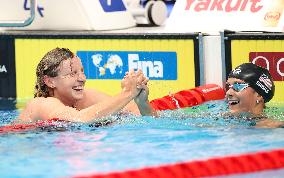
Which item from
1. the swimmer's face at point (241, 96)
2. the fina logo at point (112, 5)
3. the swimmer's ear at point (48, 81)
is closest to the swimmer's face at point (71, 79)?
the swimmer's ear at point (48, 81)

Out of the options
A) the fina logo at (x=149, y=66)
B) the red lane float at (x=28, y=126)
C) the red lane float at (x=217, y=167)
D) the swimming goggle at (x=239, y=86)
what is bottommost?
the red lane float at (x=217, y=167)

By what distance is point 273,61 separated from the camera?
672cm

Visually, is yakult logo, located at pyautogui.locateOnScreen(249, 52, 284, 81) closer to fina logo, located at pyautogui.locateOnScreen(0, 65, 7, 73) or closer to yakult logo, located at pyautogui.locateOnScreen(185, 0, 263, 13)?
yakult logo, located at pyautogui.locateOnScreen(185, 0, 263, 13)

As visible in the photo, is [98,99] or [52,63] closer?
[52,63]

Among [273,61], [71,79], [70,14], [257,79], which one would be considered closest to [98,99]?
[71,79]

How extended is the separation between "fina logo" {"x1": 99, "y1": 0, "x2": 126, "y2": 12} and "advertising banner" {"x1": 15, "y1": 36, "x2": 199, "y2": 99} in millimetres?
615

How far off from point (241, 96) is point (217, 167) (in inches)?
52.7

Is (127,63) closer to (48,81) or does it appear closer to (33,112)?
(48,81)

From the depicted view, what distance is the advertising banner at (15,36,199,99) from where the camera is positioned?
710cm

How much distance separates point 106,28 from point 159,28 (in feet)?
2.27

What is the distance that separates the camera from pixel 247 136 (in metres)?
5.04

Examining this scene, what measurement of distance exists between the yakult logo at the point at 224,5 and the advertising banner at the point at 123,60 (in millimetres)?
500

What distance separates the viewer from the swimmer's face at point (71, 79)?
550 centimetres

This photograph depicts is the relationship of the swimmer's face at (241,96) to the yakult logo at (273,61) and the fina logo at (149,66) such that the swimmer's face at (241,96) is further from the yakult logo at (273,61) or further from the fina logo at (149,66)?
the fina logo at (149,66)
